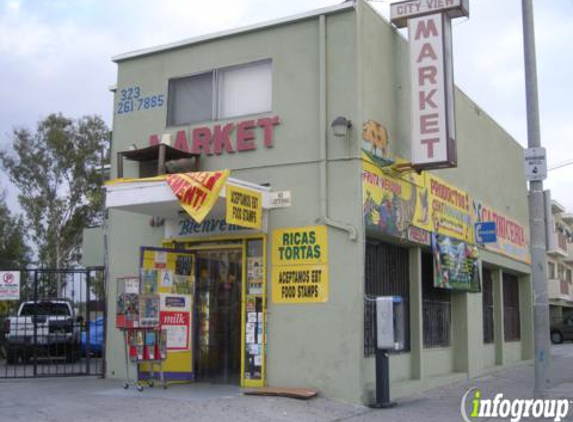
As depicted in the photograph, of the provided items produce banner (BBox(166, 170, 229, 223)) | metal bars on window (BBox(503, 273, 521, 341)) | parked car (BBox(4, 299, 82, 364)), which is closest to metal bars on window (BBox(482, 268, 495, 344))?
metal bars on window (BBox(503, 273, 521, 341))

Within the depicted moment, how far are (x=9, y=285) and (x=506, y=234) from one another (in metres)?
12.6

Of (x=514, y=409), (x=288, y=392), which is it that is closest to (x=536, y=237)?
(x=514, y=409)

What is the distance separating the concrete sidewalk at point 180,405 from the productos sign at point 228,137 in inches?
162

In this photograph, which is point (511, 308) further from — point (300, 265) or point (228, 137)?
point (228, 137)

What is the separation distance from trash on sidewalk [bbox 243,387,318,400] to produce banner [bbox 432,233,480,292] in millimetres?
4140

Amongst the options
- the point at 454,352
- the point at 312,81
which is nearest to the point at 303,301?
the point at 312,81

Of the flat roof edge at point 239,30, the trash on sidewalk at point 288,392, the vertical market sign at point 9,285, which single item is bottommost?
the trash on sidewalk at point 288,392

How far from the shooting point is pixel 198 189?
1125cm

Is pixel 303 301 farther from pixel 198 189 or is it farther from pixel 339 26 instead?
pixel 339 26

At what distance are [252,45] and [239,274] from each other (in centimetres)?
405

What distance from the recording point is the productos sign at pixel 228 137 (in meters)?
13.0

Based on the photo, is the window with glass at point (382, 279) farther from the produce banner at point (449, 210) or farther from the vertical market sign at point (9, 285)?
the vertical market sign at point (9, 285)

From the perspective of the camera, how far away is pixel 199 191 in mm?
11242

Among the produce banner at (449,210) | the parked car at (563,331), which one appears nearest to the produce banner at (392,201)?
the produce banner at (449,210)
